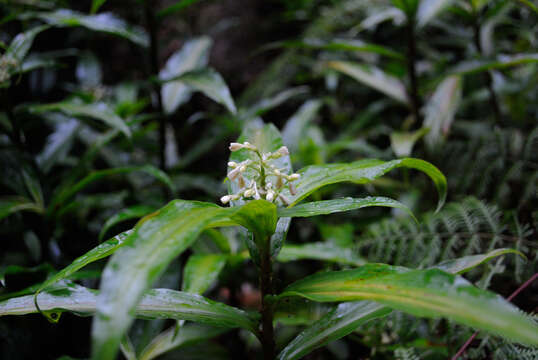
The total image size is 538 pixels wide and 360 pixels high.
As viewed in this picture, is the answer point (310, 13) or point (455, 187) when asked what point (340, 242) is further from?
point (310, 13)

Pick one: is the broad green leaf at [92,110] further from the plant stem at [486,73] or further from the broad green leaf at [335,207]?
the plant stem at [486,73]

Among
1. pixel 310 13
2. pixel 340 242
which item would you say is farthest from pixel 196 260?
pixel 310 13

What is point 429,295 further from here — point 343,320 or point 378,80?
point 378,80

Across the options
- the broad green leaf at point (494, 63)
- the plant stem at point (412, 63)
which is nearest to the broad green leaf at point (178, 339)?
the plant stem at point (412, 63)

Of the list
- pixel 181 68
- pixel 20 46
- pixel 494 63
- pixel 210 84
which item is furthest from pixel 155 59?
pixel 494 63

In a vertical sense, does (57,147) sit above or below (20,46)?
below

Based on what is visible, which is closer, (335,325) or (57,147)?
(335,325)
